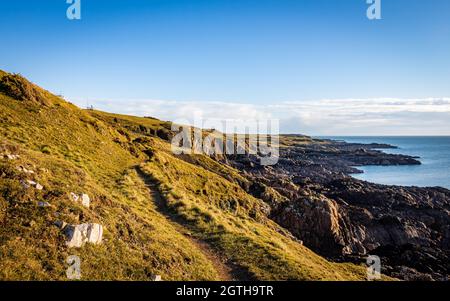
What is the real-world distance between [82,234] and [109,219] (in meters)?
3.70

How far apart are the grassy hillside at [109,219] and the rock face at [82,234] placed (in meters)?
0.37

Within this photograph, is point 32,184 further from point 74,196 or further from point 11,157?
point 11,157

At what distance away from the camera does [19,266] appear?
14.0 meters

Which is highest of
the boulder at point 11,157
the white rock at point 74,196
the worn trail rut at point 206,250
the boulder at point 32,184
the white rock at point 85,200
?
the boulder at point 11,157

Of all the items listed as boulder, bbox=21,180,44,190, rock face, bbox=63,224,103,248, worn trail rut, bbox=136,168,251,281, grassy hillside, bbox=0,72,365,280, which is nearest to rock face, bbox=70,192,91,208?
grassy hillside, bbox=0,72,365,280

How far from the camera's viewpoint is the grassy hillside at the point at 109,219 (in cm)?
1605

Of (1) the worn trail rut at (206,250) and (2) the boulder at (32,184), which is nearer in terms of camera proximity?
(2) the boulder at (32,184)

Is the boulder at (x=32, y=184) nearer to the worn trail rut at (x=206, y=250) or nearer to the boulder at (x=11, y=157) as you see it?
the boulder at (x=11, y=157)

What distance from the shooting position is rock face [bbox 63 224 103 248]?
16.6 meters

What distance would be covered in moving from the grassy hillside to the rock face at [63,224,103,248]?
1.23ft

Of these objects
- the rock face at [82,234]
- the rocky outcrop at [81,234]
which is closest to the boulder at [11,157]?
the rocky outcrop at [81,234]

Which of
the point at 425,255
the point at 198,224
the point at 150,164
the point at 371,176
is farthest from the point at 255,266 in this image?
the point at 371,176

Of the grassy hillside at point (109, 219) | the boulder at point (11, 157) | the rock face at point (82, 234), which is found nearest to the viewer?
the grassy hillside at point (109, 219)
